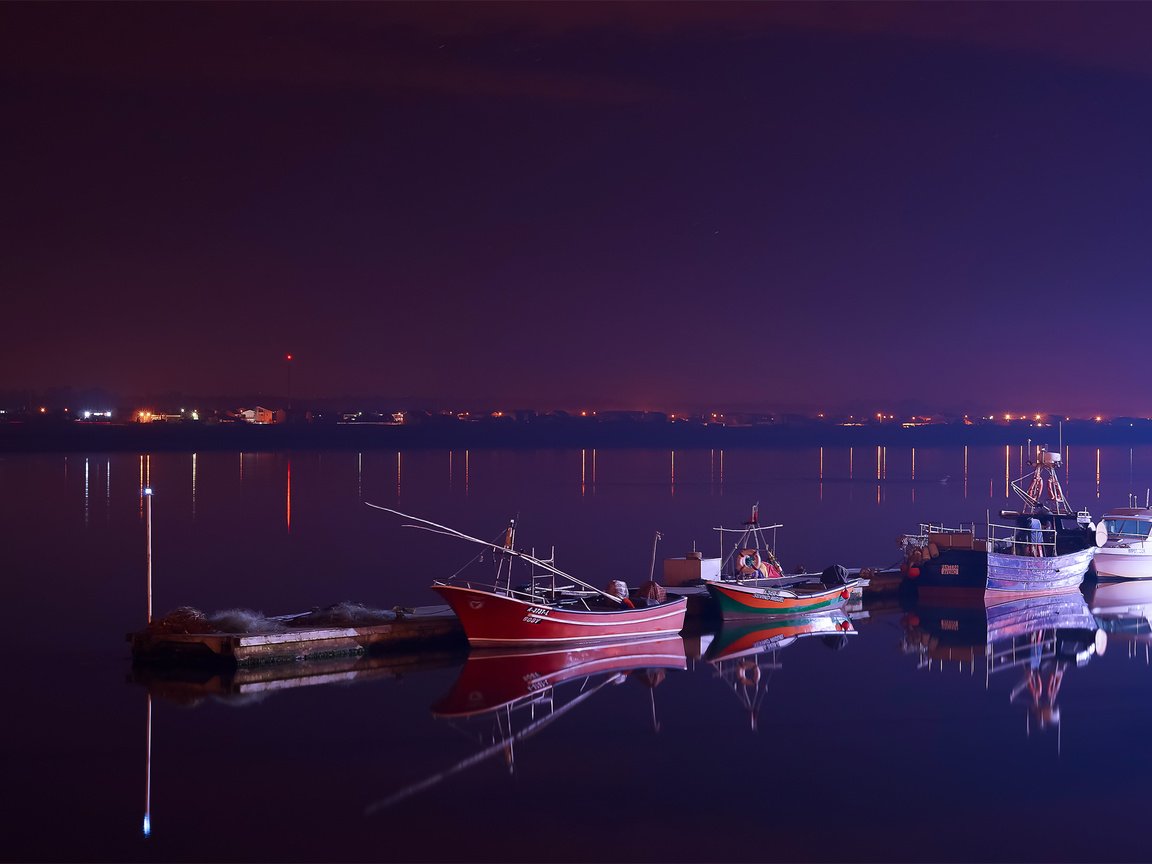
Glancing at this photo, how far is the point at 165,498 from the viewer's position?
74812 millimetres

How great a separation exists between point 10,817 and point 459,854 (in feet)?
17.4

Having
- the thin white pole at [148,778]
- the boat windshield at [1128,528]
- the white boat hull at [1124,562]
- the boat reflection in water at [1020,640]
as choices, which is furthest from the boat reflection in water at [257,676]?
the boat windshield at [1128,528]

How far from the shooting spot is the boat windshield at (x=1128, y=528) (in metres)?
38.4

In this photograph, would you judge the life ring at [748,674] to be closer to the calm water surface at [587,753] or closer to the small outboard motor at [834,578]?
the calm water surface at [587,753]

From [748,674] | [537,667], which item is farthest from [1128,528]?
[537,667]

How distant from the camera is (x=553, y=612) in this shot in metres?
24.0

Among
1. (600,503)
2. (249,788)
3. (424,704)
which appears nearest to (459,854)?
(249,788)

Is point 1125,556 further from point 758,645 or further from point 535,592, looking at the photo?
point 535,592

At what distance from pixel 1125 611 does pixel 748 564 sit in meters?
10.2

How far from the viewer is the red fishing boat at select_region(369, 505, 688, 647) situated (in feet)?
77.7

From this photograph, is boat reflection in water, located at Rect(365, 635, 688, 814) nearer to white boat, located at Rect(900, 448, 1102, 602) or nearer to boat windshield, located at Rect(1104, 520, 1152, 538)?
white boat, located at Rect(900, 448, 1102, 602)

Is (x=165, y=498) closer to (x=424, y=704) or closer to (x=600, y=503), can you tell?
(x=600, y=503)

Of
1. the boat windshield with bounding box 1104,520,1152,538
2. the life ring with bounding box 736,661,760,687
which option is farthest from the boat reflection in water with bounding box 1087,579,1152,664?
the life ring with bounding box 736,661,760,687

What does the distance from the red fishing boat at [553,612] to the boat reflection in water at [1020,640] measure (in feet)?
16.9
